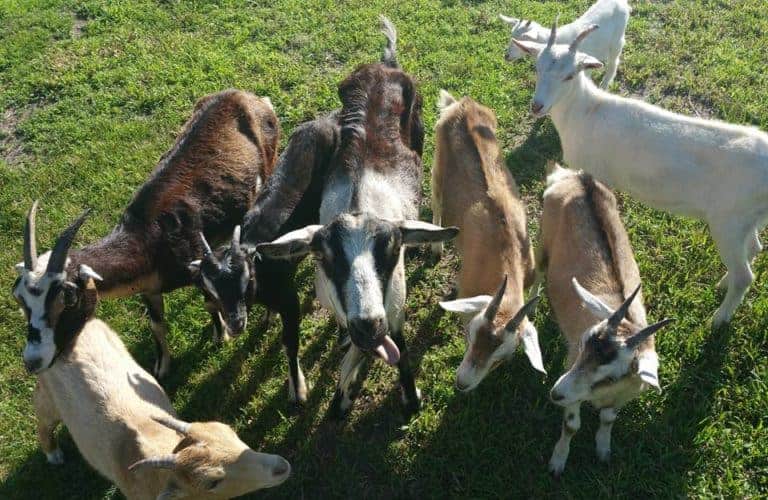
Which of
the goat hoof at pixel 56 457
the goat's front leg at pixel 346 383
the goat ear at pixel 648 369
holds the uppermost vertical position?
the goat ear at pixel 648 369

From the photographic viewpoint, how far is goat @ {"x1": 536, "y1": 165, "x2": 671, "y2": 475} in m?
3.86

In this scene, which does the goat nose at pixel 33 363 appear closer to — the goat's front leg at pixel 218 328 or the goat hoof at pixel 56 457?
the goat hoof at pixel 56 457

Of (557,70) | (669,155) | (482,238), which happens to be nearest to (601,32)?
(557,70)

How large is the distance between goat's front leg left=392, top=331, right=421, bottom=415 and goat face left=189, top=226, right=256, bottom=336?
4.33 feet

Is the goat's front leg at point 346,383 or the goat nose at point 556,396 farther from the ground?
the goat nose at point 556,396

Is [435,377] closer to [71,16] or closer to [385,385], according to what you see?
[385,385]

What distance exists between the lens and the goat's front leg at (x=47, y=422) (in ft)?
15.0

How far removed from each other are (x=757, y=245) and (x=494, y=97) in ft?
13.2

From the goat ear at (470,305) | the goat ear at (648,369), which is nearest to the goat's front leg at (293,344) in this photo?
the goat ear at (470,305)

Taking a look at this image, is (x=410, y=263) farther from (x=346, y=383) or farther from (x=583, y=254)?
(x=583, y=254)

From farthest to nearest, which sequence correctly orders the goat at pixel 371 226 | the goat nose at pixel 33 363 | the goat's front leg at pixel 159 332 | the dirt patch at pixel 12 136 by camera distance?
the dirt patch at pixel 12 136 < the goat's front leg at pixel 159 332 < the goat nose at pixel 33 363 < the goat at pixel 371 226

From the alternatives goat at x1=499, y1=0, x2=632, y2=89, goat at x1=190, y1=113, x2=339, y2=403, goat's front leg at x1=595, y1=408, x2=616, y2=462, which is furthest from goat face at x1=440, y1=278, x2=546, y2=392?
goat at x1=499, y1=0, x2=632, y2=89

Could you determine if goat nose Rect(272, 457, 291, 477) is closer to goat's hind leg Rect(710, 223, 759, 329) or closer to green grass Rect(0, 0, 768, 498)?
green grass Rect(0, 0, 768, 498)

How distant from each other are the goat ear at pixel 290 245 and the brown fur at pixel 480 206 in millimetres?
1529
